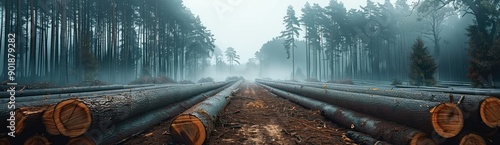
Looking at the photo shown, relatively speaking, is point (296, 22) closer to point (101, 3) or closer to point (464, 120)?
point (101, 3)

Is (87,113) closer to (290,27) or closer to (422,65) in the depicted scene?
(422,65)

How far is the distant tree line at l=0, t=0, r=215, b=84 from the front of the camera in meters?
20.9

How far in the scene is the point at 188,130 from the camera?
11.9 feet

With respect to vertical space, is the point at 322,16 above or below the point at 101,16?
above

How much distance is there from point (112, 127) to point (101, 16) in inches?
1176

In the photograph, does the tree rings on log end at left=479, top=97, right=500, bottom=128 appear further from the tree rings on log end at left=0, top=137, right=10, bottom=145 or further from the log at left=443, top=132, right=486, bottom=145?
the tree rings on log end at left=0, top=137, right=10, bottom=145

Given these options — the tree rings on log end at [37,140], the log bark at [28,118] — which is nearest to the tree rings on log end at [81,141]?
the tree rings on log end at [37,140]

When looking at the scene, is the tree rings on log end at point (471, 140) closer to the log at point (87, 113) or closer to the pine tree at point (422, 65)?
the log at point (87, 113)

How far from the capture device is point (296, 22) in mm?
44250

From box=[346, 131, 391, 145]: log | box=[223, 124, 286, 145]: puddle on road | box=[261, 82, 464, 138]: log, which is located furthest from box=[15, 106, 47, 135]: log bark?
box=[261, 82, 464, 138]: log

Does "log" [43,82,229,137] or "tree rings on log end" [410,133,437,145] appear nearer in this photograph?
"log" [43,82,229,137]

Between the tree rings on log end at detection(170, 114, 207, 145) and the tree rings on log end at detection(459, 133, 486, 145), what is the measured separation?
11.2 feet

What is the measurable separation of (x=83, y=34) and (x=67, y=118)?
1082 inches

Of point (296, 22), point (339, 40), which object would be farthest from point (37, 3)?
point (339, 40)
